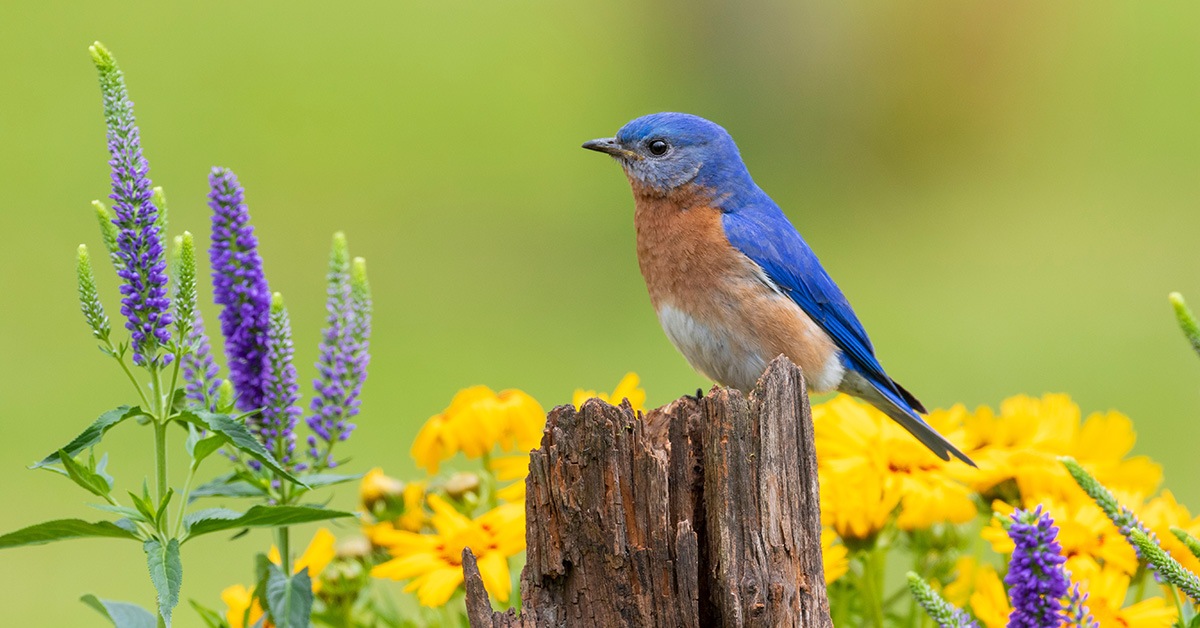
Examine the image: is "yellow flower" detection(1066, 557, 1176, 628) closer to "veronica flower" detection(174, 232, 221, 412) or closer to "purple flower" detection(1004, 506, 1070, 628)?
"purple flower" detection(1004, 506, 1070, 628)

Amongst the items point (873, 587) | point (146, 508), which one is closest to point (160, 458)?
point (146, 508)

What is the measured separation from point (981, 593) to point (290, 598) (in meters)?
1.41

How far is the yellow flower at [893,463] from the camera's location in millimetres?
2736

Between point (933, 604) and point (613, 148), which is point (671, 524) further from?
point (613, 148)

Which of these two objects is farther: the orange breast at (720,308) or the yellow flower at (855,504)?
the orange breast at (720,308)

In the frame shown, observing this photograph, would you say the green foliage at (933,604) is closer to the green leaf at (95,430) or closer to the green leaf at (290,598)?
the green leaf at (290,598)

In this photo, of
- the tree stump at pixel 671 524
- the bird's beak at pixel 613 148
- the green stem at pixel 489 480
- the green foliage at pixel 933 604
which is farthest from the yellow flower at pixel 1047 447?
the bird's beak at pixel 613 148

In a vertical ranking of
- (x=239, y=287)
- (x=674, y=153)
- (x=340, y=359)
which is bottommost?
(x=340, y=359)

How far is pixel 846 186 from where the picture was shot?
12.4 m

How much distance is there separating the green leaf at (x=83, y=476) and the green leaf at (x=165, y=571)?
127mm

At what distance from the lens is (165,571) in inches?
84.0

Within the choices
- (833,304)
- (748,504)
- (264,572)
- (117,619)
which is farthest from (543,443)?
(833,304)

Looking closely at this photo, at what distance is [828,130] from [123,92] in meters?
11.0

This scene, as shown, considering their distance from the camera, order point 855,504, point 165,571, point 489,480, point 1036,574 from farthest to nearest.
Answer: point 489,480 < point 855,504 < point 165,571 < point 1036,574
